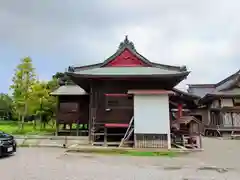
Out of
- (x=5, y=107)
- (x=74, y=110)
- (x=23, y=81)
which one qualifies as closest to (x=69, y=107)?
(x=74, y=110)

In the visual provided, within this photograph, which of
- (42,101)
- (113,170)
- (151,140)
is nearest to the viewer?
(113,170)

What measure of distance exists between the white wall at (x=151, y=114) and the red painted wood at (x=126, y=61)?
370 centimetres

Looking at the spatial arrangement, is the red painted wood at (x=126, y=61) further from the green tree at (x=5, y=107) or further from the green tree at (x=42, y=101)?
the green tree at (x=5, y=107)

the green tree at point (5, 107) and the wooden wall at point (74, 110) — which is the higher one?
the green tree at point (5, 107)

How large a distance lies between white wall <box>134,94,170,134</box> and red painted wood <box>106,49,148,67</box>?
12.2ft

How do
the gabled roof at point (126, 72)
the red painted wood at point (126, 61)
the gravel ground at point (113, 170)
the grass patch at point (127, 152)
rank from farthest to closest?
the red painted wood at point (126, 61), the gabled roof at point (126, 72), the grass patch at point (127, 152), the gravel ground at point (113, 170)

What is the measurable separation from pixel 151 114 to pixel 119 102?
2.10m

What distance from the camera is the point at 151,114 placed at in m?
12.2

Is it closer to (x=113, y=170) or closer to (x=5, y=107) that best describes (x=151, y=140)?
(x=113, y=170)

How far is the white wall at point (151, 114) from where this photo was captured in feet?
39.5

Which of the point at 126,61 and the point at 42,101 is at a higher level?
the point at 126,61

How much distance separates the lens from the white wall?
12.0 meters

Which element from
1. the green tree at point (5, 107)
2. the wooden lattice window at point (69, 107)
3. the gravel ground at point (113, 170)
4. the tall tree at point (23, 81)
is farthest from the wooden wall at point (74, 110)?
the green tree at point (5, 107)

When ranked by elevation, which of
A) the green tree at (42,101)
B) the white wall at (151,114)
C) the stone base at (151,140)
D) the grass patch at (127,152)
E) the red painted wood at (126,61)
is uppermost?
the red painted wood at (126,61)
